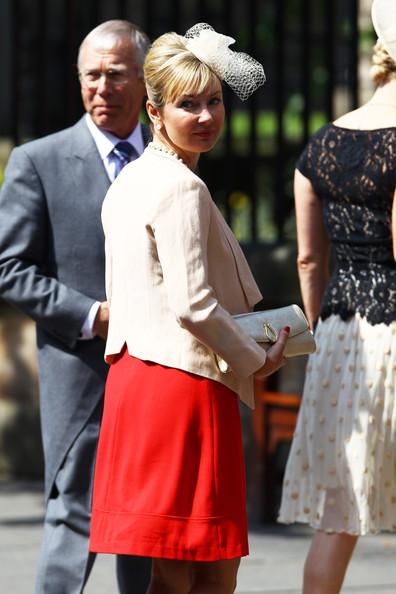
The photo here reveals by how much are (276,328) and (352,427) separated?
0.88 meters

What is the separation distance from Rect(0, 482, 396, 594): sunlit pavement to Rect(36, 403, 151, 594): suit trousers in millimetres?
940

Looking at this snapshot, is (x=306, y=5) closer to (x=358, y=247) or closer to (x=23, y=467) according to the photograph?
(x=23, y=467)

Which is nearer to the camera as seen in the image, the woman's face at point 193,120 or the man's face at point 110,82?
the woman's face at point 193,120

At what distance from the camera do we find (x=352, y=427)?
4688mm

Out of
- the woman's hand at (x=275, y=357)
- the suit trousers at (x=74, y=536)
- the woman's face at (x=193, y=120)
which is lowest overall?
the suit trousers at (x=74, y=536)

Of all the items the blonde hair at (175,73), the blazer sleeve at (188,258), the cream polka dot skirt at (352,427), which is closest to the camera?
the blazer sleeve at (188,258)

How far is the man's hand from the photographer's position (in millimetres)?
4727

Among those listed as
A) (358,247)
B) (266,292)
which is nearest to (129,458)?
(358,247)

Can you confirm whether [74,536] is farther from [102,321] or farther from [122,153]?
[122,153]

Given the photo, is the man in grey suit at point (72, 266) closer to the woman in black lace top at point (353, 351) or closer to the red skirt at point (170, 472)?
the woman in black lace top at point (353, 351)

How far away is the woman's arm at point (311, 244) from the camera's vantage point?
482 centimetres

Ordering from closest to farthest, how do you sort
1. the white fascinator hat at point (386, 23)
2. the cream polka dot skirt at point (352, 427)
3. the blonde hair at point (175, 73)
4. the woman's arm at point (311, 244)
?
1. the blonde hair at point (175, 73)
2. the white fascinator hat at point (386, 23)
3. the cream polka dot skirt at point (352, 427)
4. the woman's arm at point (311, 244)

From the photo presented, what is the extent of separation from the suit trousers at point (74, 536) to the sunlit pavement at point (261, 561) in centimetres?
94

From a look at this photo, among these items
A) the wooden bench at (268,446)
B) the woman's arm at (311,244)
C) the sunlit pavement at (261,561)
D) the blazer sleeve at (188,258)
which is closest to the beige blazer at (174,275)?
the blazer sleeve at (188,258)
